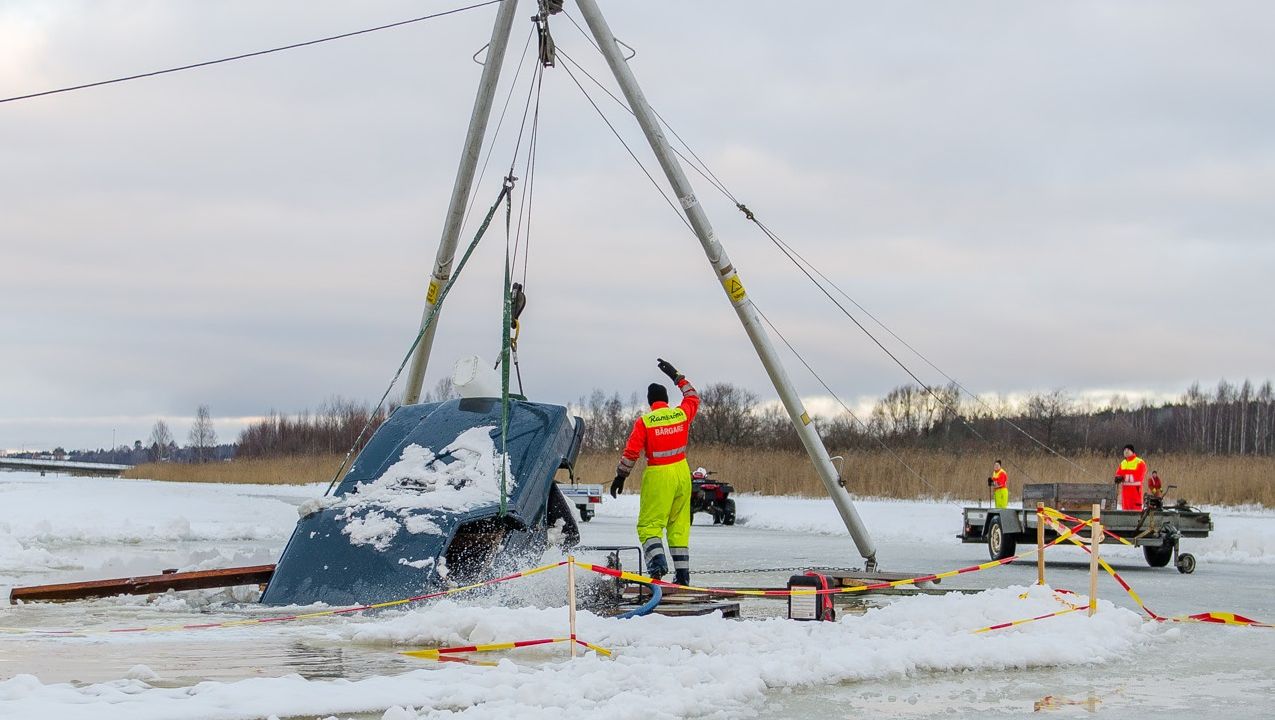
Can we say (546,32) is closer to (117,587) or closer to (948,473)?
(117,587)

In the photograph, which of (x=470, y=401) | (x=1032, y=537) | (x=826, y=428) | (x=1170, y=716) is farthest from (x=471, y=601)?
(x=826, y=428)

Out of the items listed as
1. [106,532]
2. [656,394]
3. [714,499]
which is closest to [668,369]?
[656,394]

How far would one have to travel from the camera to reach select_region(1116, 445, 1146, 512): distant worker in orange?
19.1 meters

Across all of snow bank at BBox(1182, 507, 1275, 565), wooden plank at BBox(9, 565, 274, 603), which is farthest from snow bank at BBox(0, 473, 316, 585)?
snow bank at BBox(1182, 507, 1275, 565)

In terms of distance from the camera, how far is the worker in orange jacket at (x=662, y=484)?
34.6 ft

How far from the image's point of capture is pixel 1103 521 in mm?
17203

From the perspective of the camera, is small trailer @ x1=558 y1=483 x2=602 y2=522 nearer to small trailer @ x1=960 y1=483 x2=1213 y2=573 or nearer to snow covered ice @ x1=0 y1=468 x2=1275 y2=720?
small trailer @ x1=960 y1=483 x2=1213 y2=573

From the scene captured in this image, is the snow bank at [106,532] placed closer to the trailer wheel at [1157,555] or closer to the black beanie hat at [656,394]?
the black beanie hat at [656,394]

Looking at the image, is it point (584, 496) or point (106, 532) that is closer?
point (106, 532)

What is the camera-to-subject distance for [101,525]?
72.8 ft

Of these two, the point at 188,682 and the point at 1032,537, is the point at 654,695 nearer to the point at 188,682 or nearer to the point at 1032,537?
the point at 188,682

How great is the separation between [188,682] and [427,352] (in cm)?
720

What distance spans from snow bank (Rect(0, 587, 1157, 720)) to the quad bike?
21.8 metres

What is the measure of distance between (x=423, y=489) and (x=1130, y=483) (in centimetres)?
1239
